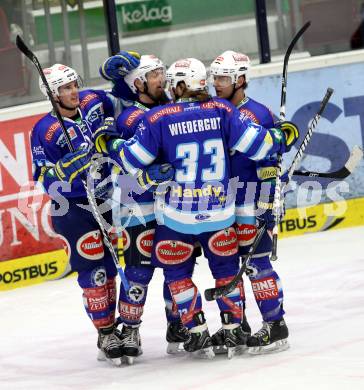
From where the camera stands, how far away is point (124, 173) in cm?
531

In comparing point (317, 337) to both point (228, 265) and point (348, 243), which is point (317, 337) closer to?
point (228, 265)

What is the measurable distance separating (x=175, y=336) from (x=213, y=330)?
0.41m

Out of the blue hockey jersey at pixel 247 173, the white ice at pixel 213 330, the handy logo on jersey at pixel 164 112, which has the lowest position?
the white ice at pixel 213 330

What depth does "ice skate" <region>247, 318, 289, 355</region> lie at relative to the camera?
5023mm

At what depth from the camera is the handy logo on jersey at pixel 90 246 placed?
530 centimetres

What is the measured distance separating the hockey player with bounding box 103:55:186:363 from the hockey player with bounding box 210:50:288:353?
0.34m

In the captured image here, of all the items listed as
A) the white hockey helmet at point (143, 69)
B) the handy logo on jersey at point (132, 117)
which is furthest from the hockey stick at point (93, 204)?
the white hockey helmet at point (143, 69)

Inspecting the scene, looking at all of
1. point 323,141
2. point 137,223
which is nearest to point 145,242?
point 137,223

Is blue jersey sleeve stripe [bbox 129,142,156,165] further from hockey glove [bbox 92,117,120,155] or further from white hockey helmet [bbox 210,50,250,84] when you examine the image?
white hockey helmet [bbox 210,50,250,84]

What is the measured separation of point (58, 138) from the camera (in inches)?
208

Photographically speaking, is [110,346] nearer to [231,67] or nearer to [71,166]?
[71,166]

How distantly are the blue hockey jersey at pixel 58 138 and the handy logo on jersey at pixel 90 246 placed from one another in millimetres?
204

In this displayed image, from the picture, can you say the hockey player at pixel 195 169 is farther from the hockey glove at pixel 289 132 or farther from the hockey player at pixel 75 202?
the hockey player at pixel 75 202

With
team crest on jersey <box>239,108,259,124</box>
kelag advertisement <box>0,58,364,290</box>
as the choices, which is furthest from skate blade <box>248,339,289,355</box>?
kelag advertisement <box>0,58,364,290</box>
